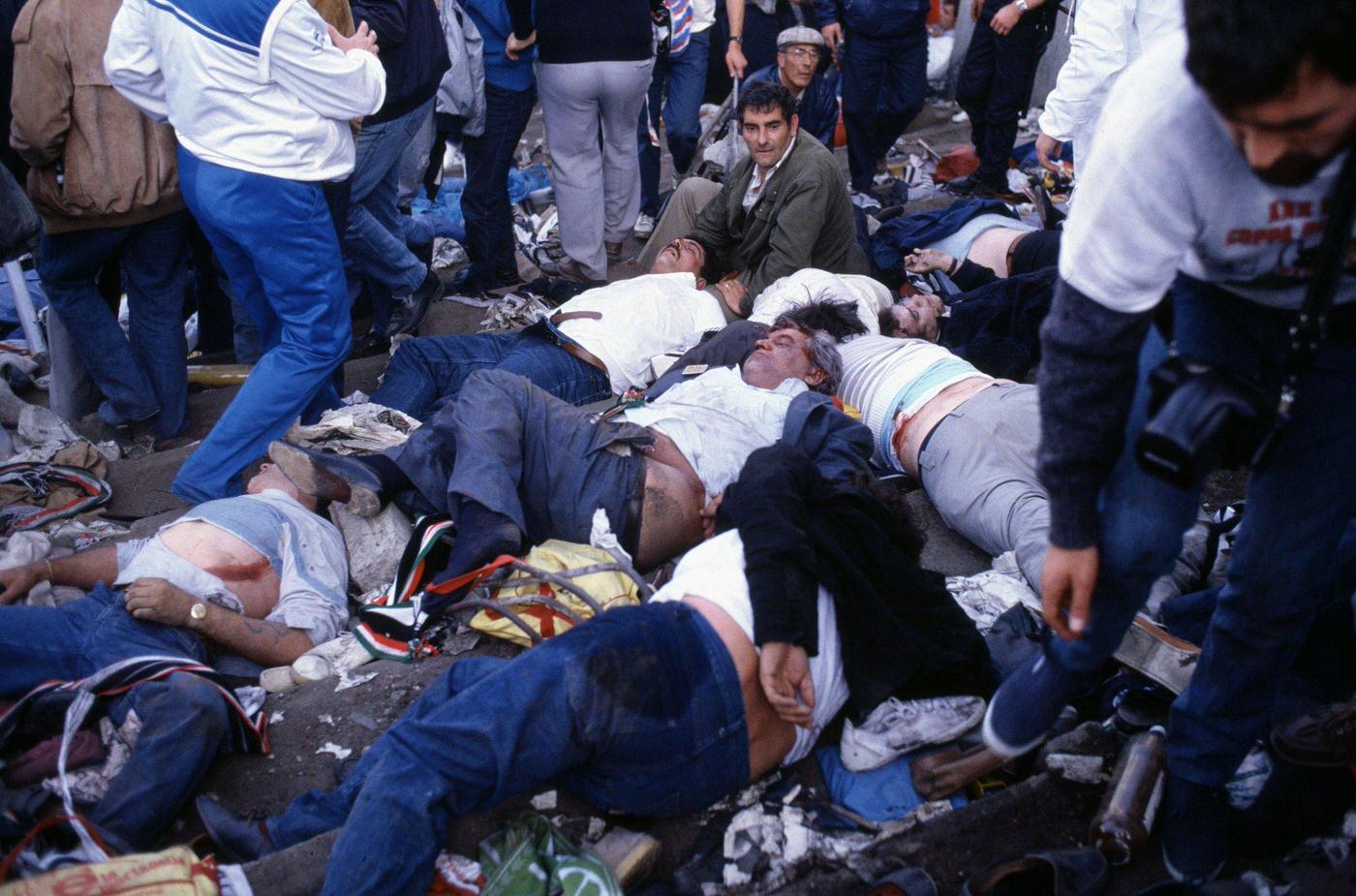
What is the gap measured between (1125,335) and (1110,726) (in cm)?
143

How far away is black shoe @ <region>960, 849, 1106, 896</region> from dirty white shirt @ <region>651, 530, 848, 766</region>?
491mm

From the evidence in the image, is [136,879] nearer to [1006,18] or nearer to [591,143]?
[591,143]

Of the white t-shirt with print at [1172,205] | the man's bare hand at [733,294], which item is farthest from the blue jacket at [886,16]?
the white t-shirt with print at [1172,205]

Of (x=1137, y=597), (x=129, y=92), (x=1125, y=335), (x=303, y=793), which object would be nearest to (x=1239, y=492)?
(x=1137, y=597)

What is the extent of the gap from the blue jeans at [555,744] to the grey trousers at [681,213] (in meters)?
4.07

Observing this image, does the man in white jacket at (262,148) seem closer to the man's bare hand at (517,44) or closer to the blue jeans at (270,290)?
the blue jeans at (270,290)

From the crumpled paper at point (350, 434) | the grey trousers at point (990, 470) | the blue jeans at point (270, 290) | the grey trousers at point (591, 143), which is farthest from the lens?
the grey trousers at point (591, 143)

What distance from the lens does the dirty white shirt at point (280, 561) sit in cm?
299

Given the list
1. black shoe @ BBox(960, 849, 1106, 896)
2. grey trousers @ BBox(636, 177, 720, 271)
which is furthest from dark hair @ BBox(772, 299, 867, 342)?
black shoe @ BBox(960, 849, 1106, 896)

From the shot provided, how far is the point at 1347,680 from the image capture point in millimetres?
2486

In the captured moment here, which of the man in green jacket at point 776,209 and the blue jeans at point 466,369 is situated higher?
the man in green jacket at point 776,209

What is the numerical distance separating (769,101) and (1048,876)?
3950 millimetres

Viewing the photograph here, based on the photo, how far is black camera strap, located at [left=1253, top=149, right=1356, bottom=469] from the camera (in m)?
1.45

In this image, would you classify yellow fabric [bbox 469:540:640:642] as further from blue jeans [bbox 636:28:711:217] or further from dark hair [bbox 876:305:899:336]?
blue jeans [bbox 636:28:711:217]
